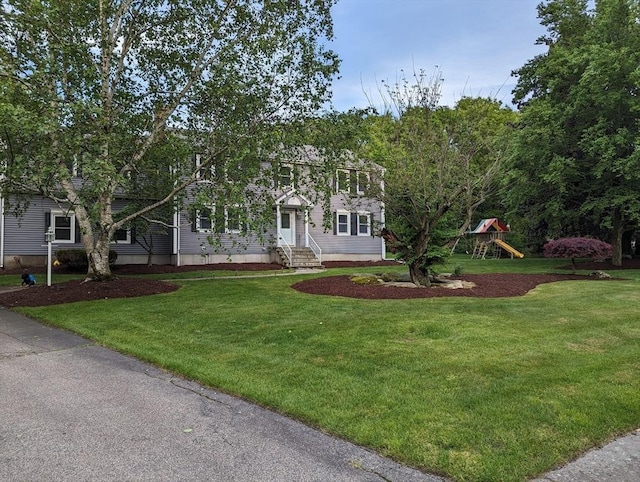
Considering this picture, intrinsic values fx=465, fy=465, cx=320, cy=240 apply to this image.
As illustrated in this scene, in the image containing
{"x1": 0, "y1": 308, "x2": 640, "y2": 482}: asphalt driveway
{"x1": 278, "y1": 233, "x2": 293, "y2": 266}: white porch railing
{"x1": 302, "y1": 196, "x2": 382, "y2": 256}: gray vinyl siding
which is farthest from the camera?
{"x1": 302, "y1": 196, "x2": 382, "y2": 256}: gray vinyl siding

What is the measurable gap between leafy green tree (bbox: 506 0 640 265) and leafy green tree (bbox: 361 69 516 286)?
9401 mm

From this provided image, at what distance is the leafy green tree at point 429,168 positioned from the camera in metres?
12.5

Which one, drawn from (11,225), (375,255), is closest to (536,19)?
(375,255)

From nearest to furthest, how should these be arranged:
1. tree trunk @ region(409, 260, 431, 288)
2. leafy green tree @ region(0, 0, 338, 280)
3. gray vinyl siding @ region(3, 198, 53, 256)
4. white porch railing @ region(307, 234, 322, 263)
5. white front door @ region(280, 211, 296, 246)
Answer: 1. leafy green tree @ region(0, 0, 338, 280)
2. tree trunk @ region(409, 260, 431, 288)
3. gray vinyl siding @ region(3, 198, 53, 256)
4. white front door @ region(280, 211, 296, 246)
5. white porch railing @ region(307, 234, 322, 263)

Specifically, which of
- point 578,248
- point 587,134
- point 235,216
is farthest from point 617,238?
point 235,216

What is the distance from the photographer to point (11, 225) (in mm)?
19031

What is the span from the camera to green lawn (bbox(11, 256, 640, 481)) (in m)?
3.58

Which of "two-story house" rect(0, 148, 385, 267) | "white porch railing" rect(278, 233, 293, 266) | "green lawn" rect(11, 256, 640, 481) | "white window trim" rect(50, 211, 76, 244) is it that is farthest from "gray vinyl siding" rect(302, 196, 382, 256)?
"green lawn" rect(11, 256, 640, 481)

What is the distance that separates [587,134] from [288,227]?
14.7 m

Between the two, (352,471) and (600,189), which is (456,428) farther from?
(600,189)

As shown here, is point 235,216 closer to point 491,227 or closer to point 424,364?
point 424,364

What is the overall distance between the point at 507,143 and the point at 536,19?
19.7m

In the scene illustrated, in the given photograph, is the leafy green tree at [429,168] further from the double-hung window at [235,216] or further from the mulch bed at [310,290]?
the double-hung window at [235,216]

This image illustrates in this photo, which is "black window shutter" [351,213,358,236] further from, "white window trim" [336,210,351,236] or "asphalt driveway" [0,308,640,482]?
"asphalt driveway" [0,308,640,482]
